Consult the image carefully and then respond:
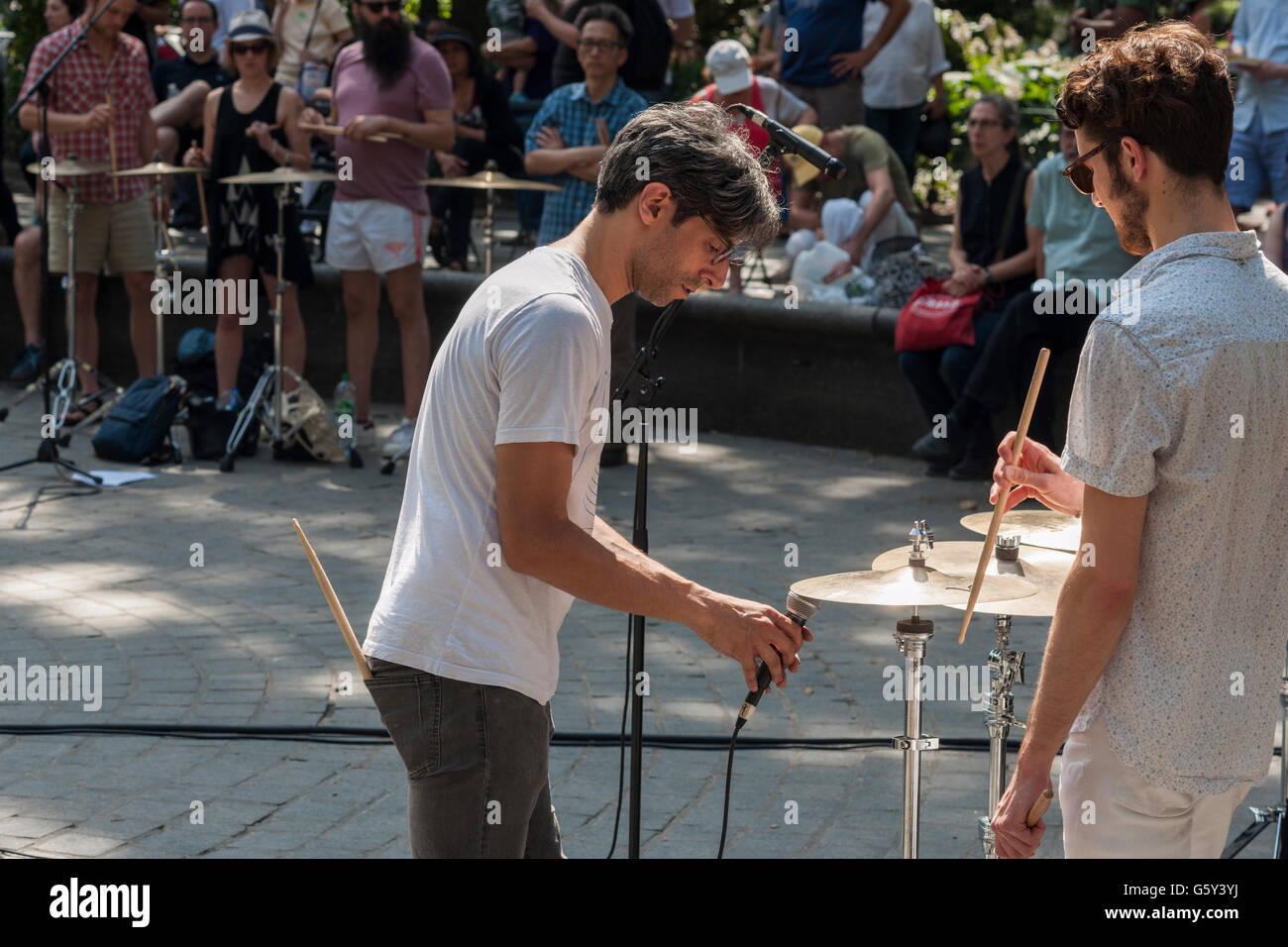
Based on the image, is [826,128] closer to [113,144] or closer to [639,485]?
[113,144]

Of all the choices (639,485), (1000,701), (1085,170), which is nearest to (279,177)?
(639,485)

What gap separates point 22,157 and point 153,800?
7.73 m

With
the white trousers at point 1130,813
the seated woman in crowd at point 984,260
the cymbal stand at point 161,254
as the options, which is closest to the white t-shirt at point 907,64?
the seated woman in crowd at point 984,260

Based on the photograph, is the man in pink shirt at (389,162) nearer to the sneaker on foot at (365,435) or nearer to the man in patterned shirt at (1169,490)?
the sneaker on foot at (365,435)

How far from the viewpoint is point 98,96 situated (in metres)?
9.03

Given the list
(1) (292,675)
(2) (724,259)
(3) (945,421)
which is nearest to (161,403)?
(1) (292,675)

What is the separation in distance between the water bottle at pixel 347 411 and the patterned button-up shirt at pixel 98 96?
1.89 meters

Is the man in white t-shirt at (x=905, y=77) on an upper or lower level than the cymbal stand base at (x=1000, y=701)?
upper

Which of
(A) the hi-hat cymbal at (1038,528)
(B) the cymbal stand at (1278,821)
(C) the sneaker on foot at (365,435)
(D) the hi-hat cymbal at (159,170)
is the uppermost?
(D) the hi-hat cymbal at (159,170)

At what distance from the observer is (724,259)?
8.79ft

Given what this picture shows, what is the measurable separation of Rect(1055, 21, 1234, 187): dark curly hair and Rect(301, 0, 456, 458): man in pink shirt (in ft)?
21.0

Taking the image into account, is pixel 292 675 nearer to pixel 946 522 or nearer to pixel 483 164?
pixel 946 522

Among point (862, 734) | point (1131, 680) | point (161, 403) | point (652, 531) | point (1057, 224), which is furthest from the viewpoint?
point (161, 403)

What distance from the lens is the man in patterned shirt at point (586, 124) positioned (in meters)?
8.20
